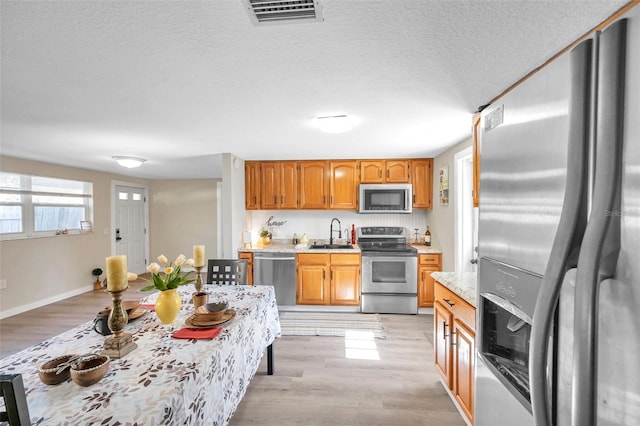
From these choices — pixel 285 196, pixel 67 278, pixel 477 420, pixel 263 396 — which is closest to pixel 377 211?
pixel 285 196

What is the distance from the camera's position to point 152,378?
1069 millimetres

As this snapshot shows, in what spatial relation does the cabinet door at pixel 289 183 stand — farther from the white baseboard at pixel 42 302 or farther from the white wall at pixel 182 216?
the white baseboard at pixel 42 302

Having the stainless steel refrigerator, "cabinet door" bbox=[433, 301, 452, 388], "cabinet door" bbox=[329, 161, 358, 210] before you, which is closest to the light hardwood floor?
"cabinet door" bbox=[433, 301, 452, 388]

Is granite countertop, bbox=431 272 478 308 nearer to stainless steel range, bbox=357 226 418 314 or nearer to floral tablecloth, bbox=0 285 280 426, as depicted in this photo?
floral tablecloth, bbox=0 285 280 426

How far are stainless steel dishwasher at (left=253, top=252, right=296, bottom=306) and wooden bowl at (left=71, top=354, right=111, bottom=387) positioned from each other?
272 cm

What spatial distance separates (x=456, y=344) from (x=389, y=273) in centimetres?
185

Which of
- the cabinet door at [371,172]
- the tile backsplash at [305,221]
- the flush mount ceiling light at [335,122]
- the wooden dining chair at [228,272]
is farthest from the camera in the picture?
the tile backsplash at [305,221]

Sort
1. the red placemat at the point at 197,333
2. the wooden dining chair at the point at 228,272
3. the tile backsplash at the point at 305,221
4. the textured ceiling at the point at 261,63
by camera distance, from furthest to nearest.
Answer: the tile backsplash at the point at 305,221
the wooden dining chair at the point at 228,272
the red placemat at the point at 197,333
the textured ceiling at the point at 261,63

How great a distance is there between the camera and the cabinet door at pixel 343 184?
4098 millimetres

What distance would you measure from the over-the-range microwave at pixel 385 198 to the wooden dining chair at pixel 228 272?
2041mm

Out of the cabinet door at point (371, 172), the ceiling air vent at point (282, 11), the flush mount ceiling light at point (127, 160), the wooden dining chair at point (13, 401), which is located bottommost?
the wooden dining chair at point (13, 401)

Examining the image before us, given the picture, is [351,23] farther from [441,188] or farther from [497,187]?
[441,188]

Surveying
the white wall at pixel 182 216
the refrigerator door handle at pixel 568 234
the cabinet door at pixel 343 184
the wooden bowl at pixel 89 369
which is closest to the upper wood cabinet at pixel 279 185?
the cabinet door at pixel 343 184

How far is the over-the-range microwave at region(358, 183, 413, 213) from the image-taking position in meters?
3.95
